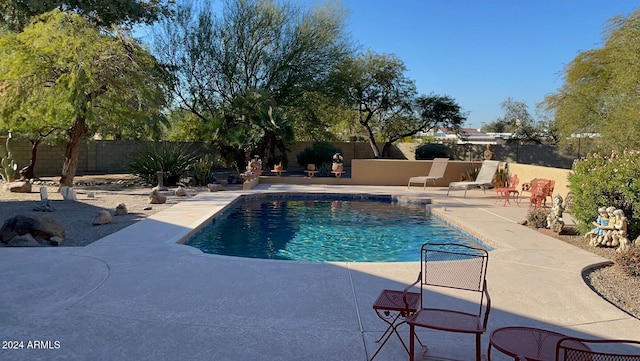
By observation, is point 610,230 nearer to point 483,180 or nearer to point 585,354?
point 585,354

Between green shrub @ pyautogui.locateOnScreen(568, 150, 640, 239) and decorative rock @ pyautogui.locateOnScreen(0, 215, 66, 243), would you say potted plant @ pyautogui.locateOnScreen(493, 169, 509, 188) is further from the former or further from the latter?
decorative rock @ pyautogui.locateOnScreen(0, 215, 66, 243)

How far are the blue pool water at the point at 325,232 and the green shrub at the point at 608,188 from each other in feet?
5.98

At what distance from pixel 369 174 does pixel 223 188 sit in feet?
18.5

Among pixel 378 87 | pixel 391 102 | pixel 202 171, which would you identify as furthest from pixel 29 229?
pixel 391 102

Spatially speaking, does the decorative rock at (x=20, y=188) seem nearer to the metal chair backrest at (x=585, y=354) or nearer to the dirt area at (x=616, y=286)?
the dirt area at (x=616, y=286)

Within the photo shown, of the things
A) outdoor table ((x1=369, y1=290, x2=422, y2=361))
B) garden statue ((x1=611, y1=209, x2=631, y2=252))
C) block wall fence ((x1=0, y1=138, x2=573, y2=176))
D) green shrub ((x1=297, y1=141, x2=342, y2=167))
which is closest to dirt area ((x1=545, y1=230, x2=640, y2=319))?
garden statue ((x1=611, y1=209, x2=631, y2=252))

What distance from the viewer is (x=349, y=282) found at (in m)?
5.36

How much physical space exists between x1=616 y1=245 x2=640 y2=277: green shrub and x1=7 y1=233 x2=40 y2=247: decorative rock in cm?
789

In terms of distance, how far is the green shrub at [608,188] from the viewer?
754cm

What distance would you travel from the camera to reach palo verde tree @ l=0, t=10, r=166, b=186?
41.1ft

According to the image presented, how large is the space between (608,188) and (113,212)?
9.41 meters

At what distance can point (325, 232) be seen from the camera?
1002cm

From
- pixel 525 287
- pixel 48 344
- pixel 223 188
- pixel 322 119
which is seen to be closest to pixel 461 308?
pixel 525 287

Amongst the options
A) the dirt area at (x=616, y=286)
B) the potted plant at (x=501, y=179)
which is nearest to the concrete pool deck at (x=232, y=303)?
the dirt area at (x=616, y=286)
